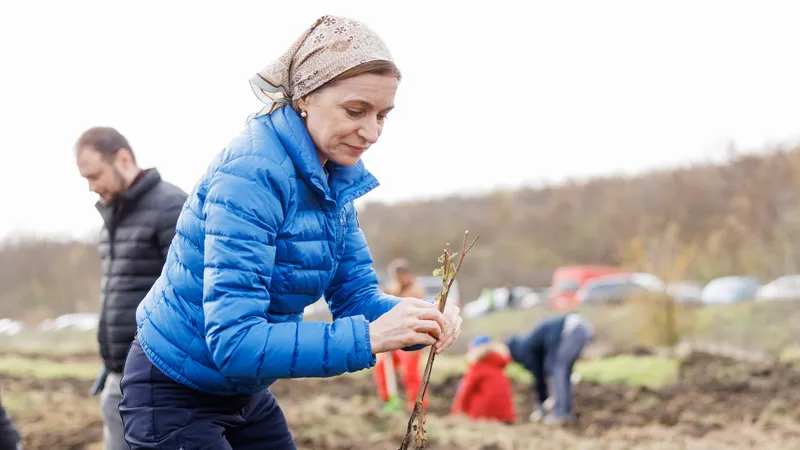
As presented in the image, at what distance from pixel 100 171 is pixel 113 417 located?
114cm

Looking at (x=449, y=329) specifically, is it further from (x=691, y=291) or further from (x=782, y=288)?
(x=691, y=291)

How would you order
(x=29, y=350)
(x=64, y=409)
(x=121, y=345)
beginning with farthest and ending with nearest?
1. (x=29, y=350)
2. (x=64, y=409)
3. (x=121, y=345)

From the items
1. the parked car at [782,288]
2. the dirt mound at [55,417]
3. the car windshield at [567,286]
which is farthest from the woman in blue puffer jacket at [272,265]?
the car windshield at [567,286]

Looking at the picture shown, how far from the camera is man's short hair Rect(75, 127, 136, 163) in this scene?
382cm

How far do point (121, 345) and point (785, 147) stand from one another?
38.6 meters

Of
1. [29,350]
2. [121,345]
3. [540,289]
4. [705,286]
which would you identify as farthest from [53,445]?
[540,289]

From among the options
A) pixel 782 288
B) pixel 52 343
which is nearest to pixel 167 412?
pixel 52 343

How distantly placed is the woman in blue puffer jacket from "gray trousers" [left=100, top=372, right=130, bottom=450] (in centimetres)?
172

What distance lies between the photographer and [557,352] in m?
7.92

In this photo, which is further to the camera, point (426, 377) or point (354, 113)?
point (426, 377)

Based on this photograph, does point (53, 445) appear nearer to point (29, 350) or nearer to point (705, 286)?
point (29, 350)

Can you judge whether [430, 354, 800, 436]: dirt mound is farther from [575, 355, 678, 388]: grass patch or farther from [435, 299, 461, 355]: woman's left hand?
[435, 299, 461, 355]: woman's left hand

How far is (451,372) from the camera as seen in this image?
11.7 m

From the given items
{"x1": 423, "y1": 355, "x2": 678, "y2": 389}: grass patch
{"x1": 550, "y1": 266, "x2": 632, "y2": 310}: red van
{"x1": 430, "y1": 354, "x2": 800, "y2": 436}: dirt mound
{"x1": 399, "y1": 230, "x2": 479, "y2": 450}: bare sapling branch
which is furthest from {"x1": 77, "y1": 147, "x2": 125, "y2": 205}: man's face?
{"x1": 550, "y1": 266, "x2": 632, "y2": 310}: red van
